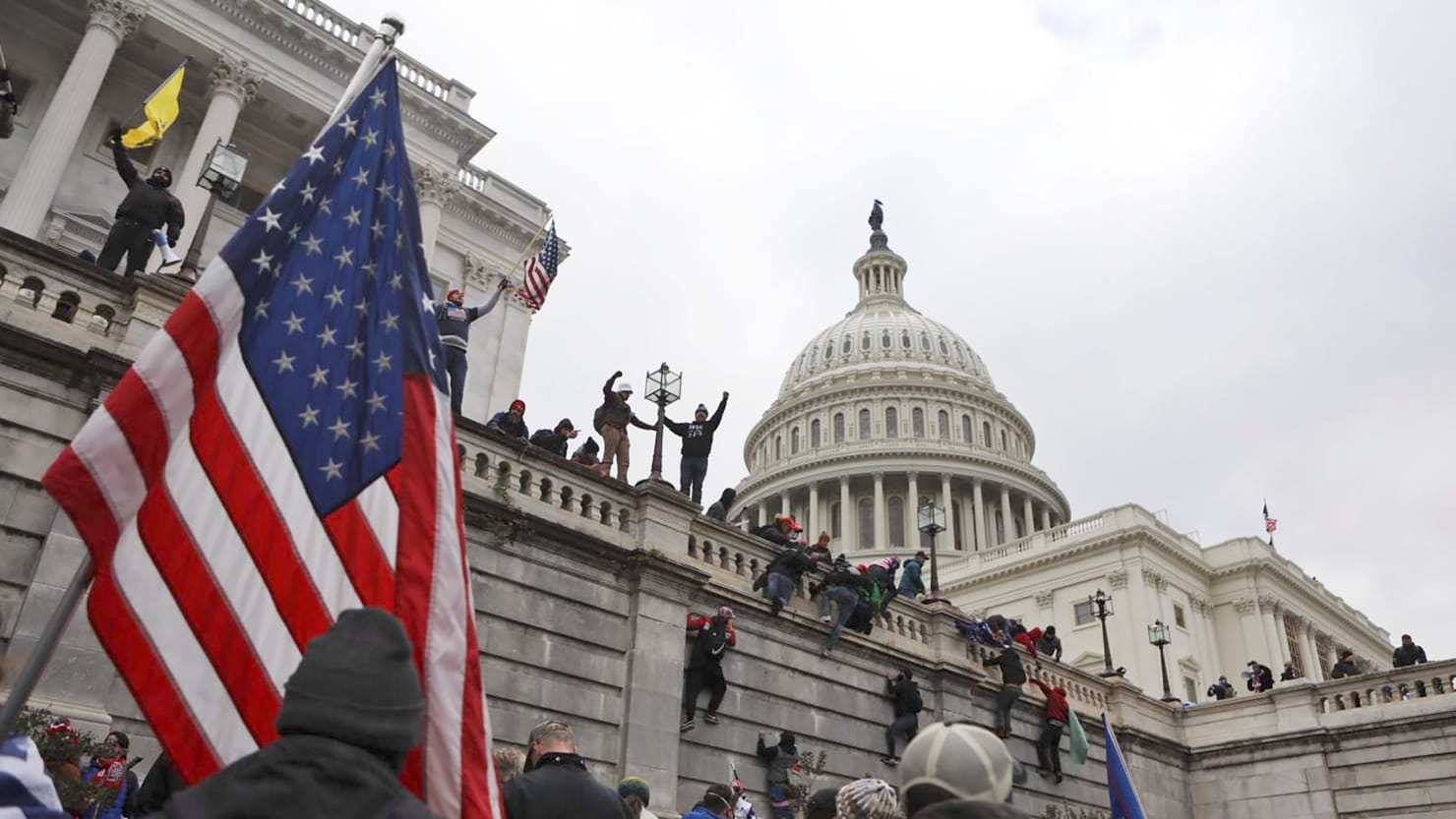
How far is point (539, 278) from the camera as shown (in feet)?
63.8

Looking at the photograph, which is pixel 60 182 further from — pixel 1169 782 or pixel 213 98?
pixel 1169 782

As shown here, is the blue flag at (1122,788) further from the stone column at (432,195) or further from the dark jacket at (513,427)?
the stone column at (432,195)

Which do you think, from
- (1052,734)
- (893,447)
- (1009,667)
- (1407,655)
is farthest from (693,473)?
(893,447)

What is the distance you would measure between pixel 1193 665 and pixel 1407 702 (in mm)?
39141

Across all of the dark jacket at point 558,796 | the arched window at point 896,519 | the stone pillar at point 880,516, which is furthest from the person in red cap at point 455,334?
the arched window at point 896,519

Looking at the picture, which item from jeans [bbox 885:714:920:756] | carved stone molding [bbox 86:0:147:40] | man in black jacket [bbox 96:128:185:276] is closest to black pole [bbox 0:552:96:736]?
man in black jacket [bbox 96:128:185:276]

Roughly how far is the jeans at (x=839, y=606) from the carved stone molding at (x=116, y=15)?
20855 millimetres

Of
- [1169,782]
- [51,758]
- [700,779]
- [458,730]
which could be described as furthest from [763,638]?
[1169,782]

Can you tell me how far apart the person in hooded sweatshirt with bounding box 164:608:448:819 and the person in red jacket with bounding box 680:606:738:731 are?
13.5 metres

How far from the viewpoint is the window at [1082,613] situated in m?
62.2

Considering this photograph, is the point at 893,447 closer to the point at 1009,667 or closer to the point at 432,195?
the point at 432,195

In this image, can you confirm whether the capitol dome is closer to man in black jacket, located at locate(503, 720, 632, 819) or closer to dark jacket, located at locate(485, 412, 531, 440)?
dark jacket, located at locate(485, 412, 531, 440)

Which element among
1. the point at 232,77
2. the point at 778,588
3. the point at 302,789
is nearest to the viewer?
the point at 302,789

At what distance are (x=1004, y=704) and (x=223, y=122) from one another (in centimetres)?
2255
